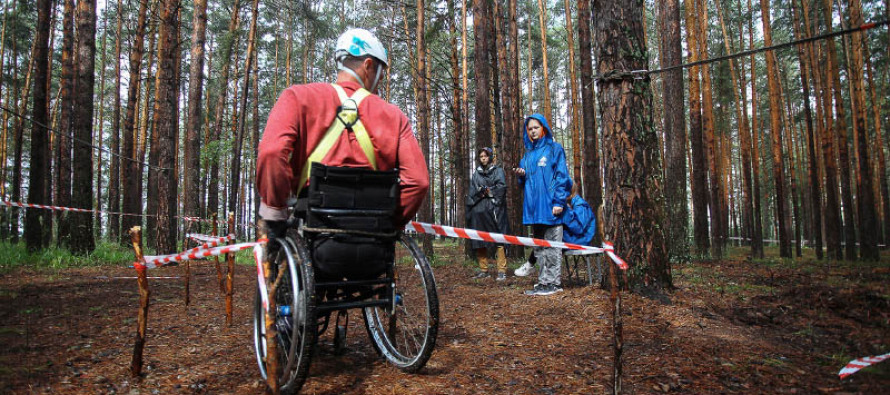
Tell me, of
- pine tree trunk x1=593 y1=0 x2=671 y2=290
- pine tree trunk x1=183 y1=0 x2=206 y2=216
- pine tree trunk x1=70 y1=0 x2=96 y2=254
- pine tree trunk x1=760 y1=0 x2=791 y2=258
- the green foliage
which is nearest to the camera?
pine tree trunk x1=593 y1=0 x2=671 y2=290

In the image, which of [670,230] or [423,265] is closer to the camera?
[423,265]

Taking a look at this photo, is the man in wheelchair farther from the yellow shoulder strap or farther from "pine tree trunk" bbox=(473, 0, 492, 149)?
"pine tree trunk" bbox=(473, 0, 492, 149)

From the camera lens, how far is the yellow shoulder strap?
2.34 meters

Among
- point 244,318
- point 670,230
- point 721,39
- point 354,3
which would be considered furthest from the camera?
point 354,3

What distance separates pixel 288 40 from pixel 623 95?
934 inches

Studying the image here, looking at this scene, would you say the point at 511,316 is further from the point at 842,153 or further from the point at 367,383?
the point at 842,153

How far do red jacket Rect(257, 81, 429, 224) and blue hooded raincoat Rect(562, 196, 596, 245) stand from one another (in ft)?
12.8

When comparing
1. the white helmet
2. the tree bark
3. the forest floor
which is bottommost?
the forest floor

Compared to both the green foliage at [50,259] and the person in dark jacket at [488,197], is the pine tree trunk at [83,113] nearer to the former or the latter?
the green foliage at [50,259]

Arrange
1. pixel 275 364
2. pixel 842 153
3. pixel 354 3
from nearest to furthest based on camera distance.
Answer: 1. pixel 275 364
2. pixel 842 153
3. pixel 354 3

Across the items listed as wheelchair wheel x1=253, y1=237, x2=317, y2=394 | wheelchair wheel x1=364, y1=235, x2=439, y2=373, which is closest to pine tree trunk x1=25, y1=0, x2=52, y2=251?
wheelchair wheel x1=253, y1=237, x2=317, y2=394

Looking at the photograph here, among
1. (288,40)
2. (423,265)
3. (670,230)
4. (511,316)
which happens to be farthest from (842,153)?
(288,40)

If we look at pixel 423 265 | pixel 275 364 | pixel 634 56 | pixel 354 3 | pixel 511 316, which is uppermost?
pixel 354 3

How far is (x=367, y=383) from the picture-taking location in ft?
8.13
